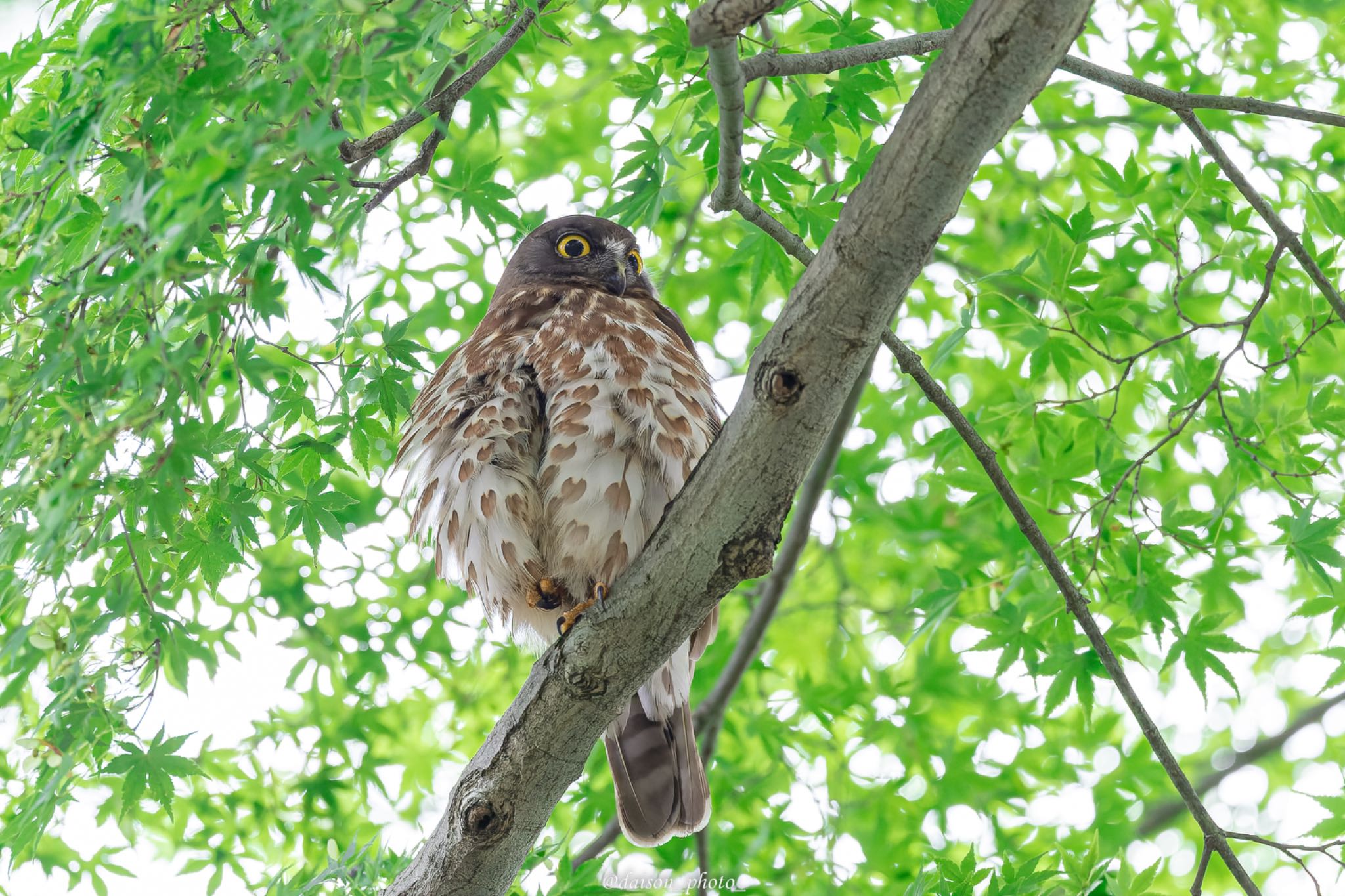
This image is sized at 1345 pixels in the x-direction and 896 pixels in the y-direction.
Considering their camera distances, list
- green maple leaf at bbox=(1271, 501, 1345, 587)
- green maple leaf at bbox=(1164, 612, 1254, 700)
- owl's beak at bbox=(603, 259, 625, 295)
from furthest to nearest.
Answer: owl's beak at bbox=(603, 259, 625, 295) < green maple leaf at bbox=(1164, 612, 1254, 700) < green maple leaf at bbox=(1271, 501, 1345, 587)

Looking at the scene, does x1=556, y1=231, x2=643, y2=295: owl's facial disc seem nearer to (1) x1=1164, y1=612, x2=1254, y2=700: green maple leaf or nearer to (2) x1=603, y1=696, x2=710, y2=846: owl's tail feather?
(2) x1=603, y1=696, x2=710, y2=846: owl's tail feather

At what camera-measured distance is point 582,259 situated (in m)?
4.53

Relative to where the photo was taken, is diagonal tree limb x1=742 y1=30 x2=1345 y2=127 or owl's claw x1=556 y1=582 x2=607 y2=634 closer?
diagonal tree limb x1=742 y1=30 x2=1345 y2=127

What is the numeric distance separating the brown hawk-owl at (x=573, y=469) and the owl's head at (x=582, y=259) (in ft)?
0.78

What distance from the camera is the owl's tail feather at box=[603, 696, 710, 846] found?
3.99 metres

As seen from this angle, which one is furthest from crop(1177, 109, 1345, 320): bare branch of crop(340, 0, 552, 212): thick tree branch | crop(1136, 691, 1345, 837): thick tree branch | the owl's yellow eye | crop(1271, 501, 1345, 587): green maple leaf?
crop(1136, 691, 1345, 837): thick tree branch

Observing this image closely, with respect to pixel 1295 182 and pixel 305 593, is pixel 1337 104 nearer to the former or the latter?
pixel 1295 182

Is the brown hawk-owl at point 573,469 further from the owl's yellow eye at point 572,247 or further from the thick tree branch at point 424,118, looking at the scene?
the thick tree branch at point 424,118

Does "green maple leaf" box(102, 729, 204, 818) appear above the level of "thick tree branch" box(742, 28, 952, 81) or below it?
below

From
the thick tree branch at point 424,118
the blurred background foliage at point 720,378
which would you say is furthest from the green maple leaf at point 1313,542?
the thick tree branch at point 424,118

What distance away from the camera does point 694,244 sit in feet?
21.2

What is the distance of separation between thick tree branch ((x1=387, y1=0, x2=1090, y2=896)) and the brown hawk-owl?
25 cm

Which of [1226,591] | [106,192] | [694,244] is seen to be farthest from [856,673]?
[106,192]

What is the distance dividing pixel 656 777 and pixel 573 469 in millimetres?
→ 1352
